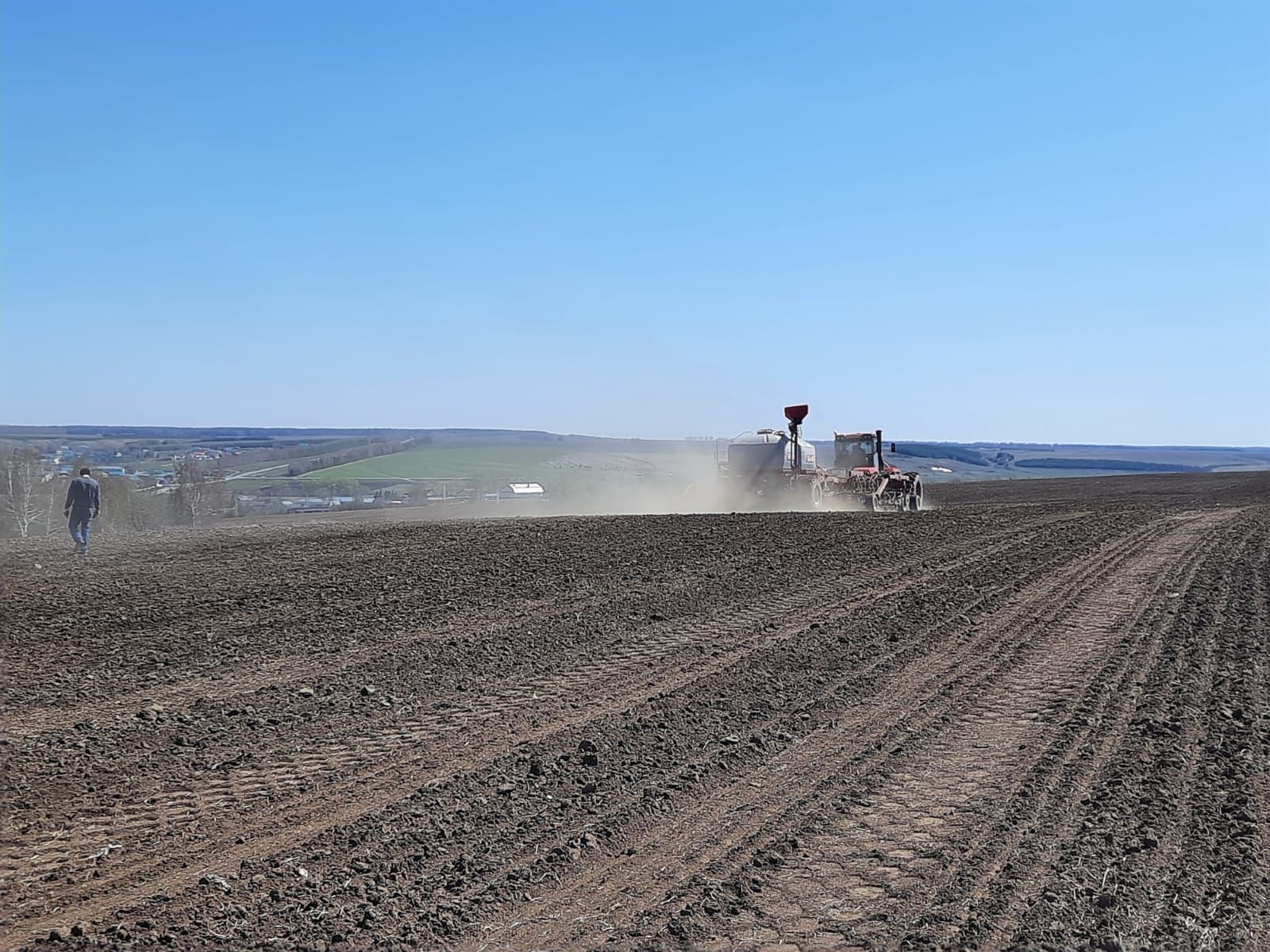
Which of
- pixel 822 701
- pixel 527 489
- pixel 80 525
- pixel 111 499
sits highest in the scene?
pixel 80 525

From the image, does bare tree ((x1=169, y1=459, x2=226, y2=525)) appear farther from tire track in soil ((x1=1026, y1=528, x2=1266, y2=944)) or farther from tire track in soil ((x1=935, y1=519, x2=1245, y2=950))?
tire track in soil ((x1=935, y1=519, x2=1245, y2=950))

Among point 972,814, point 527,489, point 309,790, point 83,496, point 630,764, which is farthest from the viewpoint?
point 527,489

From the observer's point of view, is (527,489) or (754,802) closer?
(754,802)

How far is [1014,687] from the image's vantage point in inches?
347

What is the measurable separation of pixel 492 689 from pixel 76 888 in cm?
404

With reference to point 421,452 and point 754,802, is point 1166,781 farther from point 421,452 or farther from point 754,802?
point 421,452

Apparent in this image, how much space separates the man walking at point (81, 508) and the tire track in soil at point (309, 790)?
12942 mm

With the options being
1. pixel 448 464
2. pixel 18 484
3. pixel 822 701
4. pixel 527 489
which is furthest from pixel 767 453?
pixel 448 464

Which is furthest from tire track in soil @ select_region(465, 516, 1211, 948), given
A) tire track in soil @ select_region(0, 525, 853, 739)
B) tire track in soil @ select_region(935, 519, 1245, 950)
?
tire track in soil @ select_region(0, 525, 853, 739)

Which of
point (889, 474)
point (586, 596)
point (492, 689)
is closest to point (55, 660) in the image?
point (492, 689)

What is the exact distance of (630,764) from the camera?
666 cm

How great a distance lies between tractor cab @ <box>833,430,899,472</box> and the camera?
32094mm

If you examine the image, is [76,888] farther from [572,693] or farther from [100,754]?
[572,693]

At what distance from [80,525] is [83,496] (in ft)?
1.78
